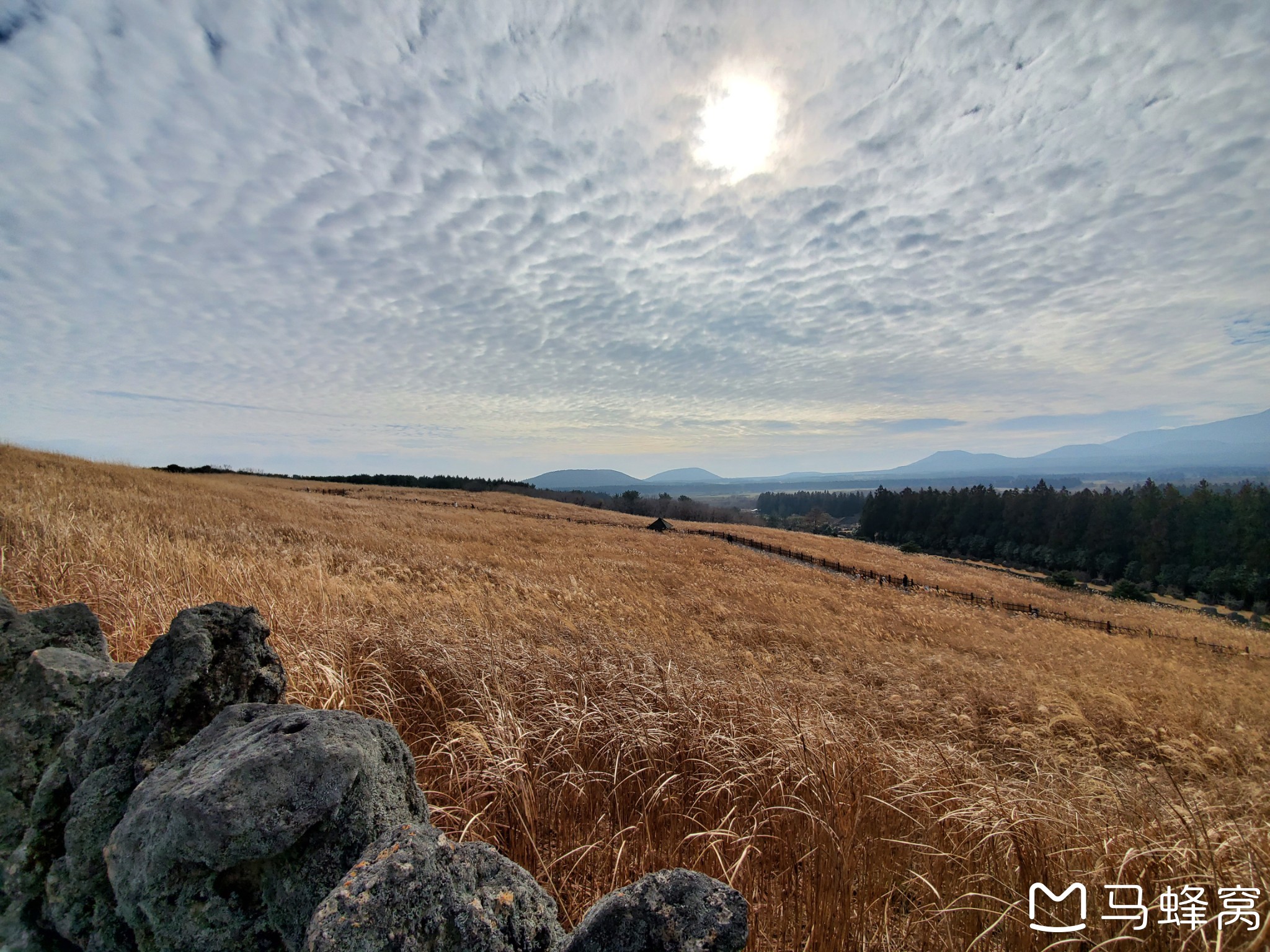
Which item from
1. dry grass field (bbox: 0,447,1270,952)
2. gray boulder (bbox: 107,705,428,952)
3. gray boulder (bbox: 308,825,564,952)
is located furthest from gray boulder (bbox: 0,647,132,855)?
gray boulder (bbox: 308,825,564,952)

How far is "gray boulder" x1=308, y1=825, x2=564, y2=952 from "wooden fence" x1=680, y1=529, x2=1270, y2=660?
33393 mm

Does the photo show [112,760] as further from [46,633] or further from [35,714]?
[46,633]

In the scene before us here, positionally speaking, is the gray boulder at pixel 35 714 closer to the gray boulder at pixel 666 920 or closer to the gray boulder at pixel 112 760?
the gray boulder at pixel 112 760

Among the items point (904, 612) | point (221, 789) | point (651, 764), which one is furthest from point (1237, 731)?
point (221, 789)

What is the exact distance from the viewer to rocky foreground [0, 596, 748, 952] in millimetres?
1540

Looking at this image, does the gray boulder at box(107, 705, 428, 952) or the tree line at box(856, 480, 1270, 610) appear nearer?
the gray boulder at box(107, 705, 428, 952)

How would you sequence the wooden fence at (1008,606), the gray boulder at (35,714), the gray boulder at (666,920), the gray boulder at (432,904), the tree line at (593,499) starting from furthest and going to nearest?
the tree line at (593,499) < the wooden fence at (1008,606) < the gray boulder at (35,714) < the gray boulder at (666,920) < the gray boulder at (432,904)

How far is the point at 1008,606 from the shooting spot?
29969 mm

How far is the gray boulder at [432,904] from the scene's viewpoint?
4.64 ft

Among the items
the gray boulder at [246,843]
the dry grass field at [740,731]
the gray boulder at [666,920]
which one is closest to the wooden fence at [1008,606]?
the dry grass field at [740,731]

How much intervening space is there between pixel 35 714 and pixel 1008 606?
122 ft

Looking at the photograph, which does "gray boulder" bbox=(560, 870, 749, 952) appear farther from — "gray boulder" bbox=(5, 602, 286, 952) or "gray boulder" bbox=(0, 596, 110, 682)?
"gray boulder" bbox=(0, 596, 110, 682)

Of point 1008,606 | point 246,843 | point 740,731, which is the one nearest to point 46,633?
point 246,843

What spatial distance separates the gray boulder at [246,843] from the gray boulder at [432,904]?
245 millimetres
